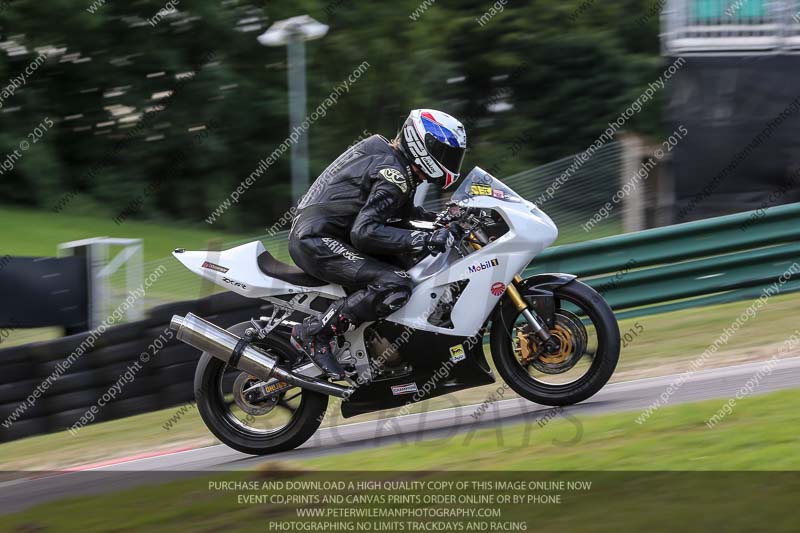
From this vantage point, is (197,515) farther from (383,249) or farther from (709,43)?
(709,43)

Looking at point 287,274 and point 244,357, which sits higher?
point 287,274

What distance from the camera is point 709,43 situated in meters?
14.3

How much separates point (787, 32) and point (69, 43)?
12934mm

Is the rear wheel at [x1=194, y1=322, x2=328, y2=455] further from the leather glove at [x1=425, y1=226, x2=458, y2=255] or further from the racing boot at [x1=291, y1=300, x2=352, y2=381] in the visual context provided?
the leather glove at [x1=425, y1=226, x2=458, y2=255]

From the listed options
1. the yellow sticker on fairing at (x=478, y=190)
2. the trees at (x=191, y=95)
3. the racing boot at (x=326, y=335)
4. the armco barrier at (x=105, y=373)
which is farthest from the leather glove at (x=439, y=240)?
the trees at (x=191, y=95)

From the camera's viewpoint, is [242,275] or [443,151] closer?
[443,151]

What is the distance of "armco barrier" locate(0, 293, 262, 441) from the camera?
27.5 ft

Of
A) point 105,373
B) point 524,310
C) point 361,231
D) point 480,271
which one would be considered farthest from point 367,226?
point 105,373

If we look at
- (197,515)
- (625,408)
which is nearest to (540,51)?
(625,408)

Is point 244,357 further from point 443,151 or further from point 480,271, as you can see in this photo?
point 443,151

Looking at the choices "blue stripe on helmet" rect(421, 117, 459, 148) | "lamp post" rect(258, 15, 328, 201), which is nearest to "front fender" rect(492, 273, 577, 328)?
"blue stripe on helmet" rect(421, 117, 459, 148)

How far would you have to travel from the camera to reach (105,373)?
8539mm

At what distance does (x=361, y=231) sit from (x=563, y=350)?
1.40 m

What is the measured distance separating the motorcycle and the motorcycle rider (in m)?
0.13
